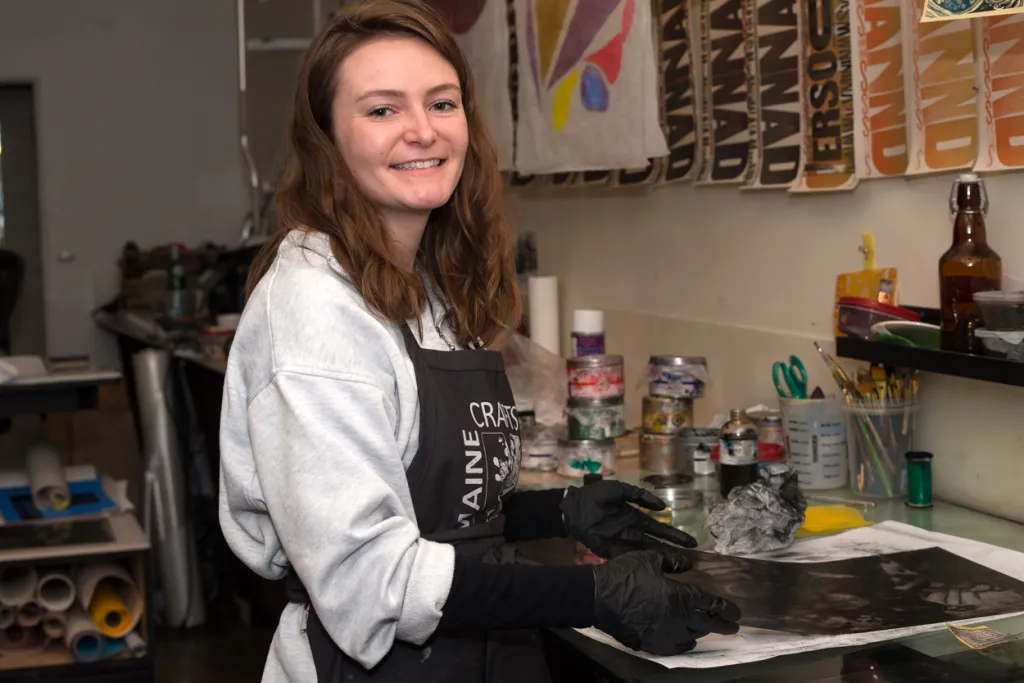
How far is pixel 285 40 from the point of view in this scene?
5.49 meters

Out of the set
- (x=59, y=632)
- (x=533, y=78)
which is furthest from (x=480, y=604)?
(x=533, y=78)

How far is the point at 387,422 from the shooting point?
1.18 metres

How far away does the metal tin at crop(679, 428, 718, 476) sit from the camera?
2.16 m

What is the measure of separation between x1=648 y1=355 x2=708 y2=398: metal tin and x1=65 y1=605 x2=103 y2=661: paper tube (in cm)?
147

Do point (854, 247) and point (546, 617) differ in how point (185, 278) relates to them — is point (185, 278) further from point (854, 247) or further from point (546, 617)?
point (546, 617)

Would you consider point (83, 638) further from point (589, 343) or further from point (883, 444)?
point (883, 444)

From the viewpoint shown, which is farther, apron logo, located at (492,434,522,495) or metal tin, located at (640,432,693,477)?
metal tin, located at (640,432,693,477)

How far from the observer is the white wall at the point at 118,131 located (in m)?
6.31

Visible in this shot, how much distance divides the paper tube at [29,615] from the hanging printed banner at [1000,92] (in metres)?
2.27

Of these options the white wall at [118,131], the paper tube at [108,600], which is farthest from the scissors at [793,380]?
the white wall at [118,131]

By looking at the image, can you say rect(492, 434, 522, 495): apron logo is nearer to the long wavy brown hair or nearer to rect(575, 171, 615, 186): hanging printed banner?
the long wavy brown hair

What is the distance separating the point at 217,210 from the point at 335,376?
18.8 ft

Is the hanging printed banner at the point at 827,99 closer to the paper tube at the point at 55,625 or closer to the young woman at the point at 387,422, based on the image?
the young woman at the point at 387,422

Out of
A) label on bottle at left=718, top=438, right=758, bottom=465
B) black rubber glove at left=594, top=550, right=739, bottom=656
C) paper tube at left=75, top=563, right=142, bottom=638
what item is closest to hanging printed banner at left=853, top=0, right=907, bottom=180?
label on bottle at left=718, top=438, right=758, bottom=465
